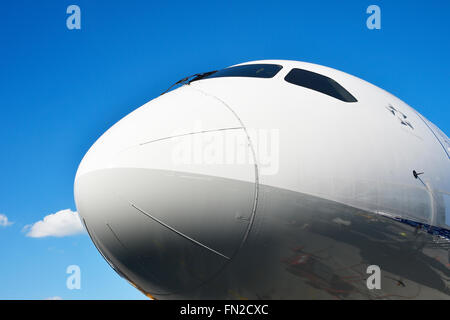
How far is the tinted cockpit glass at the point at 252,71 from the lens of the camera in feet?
20.3

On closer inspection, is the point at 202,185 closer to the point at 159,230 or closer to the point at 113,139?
the point at 159,230

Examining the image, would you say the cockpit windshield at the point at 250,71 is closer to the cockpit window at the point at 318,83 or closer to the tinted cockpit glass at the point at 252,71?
the tinted cockpit glass at the point at 252,71

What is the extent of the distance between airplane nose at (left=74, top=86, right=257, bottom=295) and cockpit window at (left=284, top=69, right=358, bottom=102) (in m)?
1.60

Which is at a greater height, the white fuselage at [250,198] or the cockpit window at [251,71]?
the cockpit window at [251,71]

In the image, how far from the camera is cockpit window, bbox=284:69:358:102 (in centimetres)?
593

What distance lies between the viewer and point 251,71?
6.40m

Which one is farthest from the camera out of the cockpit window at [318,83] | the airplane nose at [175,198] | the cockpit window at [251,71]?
the cockpit window at [251,71]

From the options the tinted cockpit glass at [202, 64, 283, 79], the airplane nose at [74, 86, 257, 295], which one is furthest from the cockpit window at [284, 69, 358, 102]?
the airplane nose at [74, 86, 257, 295]

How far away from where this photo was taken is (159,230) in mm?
4352

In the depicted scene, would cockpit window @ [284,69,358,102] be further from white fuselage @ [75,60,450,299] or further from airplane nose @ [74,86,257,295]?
airplane nose @ [74,86,257,295]

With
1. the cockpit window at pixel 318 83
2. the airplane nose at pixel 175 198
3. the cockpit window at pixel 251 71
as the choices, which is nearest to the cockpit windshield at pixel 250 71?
the cockpit window at pixel 251 71

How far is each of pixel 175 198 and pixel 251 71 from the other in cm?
280
